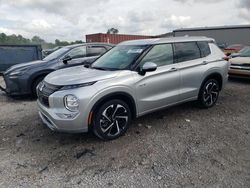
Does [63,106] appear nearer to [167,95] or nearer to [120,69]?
[120,69]

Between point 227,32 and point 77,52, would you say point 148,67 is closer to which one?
point 77,52

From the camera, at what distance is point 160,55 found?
4.55 metres

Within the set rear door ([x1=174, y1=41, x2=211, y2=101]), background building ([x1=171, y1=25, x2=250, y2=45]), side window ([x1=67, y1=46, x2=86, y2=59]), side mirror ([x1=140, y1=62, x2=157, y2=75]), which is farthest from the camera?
background building ([x1=171, y1=25, x2=250, y2=45])

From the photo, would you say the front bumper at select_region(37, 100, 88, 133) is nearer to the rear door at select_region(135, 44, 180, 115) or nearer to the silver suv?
the silver suv

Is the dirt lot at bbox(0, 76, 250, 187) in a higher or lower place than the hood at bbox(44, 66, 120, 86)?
lower

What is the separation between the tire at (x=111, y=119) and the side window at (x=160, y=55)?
36.6 inches

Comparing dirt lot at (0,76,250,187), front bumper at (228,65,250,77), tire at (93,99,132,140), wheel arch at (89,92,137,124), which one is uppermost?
front bumper at (228,65,250,77)

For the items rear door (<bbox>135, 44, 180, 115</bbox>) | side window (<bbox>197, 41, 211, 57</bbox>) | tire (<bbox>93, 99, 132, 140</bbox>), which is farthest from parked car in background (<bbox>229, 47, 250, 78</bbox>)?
tire (<bbox>93, 99, 132, 140</bbox>)

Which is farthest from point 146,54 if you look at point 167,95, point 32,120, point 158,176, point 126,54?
point 32,120

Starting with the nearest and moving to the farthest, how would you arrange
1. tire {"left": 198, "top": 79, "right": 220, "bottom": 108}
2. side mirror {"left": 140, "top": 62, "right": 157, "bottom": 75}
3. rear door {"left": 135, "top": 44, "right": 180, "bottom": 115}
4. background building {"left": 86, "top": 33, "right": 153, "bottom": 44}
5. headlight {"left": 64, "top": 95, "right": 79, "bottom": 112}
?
headlight {"left": 64, "top": 95, "right": 79, "bottom": 112}, side mirror {"left": 140, "top": 62, "right": 157, "bottom": 75}, rear door {"left": 135, "top": 44, "right": 180, "bottom": 115}, tire {"left": 198, "top": 79, "right": 220, "bottom": 108}, background building {"left": 86, "top": 33, "right": 153, "bottom": 44}

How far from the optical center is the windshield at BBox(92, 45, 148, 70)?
4297 mm

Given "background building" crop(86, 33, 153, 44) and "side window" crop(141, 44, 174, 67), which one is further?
"background building" crop(86, 33, 153, 44)

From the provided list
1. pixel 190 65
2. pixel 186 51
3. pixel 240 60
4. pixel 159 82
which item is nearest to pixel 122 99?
pixel 159 82

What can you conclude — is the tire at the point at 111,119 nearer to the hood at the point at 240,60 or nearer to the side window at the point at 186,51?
the side window at the point at 186,51
